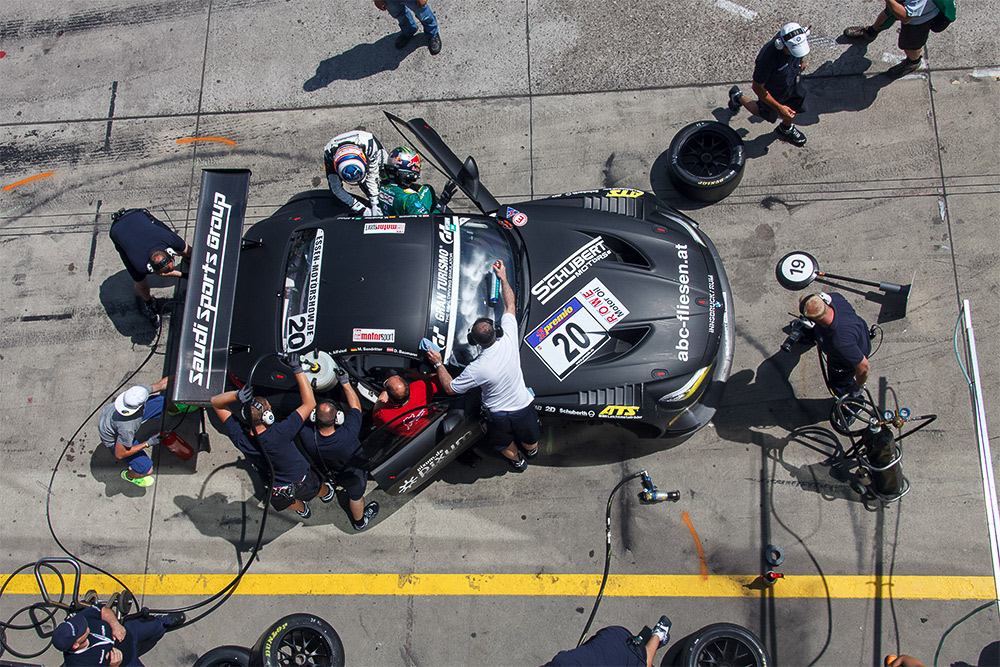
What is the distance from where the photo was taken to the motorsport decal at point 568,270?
178 inches

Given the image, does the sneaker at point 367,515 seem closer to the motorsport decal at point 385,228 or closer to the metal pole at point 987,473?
the motorsport decal at point 385,228

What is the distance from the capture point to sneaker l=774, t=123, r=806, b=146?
573 cm

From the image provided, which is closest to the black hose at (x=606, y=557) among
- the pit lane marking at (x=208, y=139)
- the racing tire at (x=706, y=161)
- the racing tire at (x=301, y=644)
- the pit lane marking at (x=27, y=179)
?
the racing tire at (x=301, y=644)

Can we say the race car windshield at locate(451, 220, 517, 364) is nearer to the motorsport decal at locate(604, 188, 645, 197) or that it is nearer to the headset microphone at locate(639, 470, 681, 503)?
the motorsport decal at locate(604, 188, 645, 197)

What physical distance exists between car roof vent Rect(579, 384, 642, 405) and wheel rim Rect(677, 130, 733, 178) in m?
2.36

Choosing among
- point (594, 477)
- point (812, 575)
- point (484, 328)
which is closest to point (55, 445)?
point (484, 328)

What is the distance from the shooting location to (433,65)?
254 inches

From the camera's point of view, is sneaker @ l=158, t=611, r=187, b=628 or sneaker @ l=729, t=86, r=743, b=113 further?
sneaker @ l=729, t=86, r=743, b=113

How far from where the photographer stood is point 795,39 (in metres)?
5.00

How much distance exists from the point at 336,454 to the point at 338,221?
5.63 ft

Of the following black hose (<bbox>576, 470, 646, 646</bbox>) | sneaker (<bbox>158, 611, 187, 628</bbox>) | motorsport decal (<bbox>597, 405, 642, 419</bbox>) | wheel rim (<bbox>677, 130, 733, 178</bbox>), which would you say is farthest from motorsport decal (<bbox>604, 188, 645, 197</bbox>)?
sneaker (<bbox>158, 611, 187, 628</bbox>)

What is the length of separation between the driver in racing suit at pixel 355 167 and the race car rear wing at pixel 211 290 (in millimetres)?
683

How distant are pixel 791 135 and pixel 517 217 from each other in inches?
114

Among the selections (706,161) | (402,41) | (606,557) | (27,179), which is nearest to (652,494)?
(606,557)
